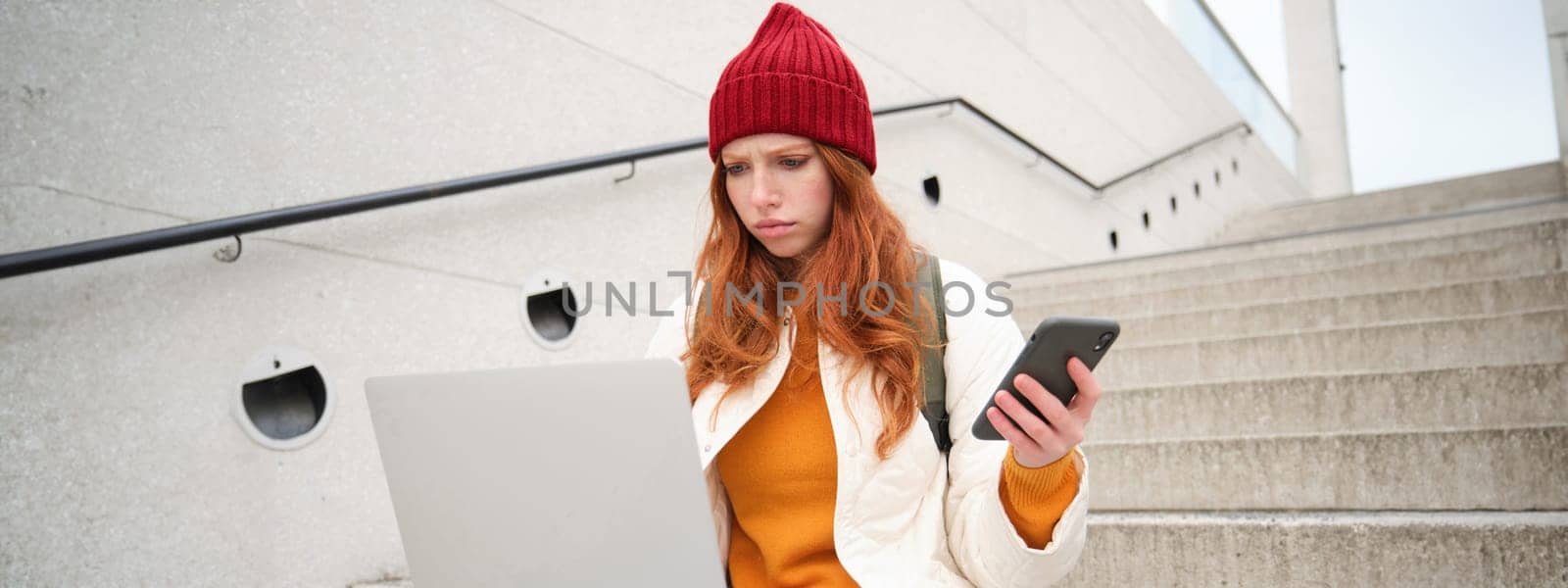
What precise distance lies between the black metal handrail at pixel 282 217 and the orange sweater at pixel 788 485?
108cm

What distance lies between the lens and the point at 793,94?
1.26 m

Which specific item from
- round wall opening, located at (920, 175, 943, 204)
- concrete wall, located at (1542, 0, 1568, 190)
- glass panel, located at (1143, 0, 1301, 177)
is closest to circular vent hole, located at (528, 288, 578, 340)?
round wall opening, located at (920, 175, 943, 204)

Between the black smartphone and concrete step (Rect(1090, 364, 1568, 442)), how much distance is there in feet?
4.70

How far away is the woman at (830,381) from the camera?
1098mm

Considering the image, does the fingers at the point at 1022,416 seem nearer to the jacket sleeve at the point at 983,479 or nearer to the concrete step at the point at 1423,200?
the jacket sleeve at the point at 983,479

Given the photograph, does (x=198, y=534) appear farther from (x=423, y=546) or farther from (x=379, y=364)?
(x=423, y=546)

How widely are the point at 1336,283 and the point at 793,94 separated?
2851 millimetres

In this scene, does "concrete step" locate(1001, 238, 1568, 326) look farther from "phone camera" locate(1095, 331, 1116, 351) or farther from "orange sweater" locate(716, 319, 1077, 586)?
"phone camera" locate(1095, 331, 1116, 351)

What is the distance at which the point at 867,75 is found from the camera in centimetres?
413

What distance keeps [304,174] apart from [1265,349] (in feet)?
8.26

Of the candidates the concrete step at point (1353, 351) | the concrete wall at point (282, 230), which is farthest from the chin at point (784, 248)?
the concrete step at point (1353, 351)

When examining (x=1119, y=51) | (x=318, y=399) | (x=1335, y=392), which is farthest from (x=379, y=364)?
(x=1119, y=51)

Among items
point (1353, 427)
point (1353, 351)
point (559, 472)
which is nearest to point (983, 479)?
point (559, 472)

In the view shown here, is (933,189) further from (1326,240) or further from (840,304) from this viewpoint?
(840,304)
